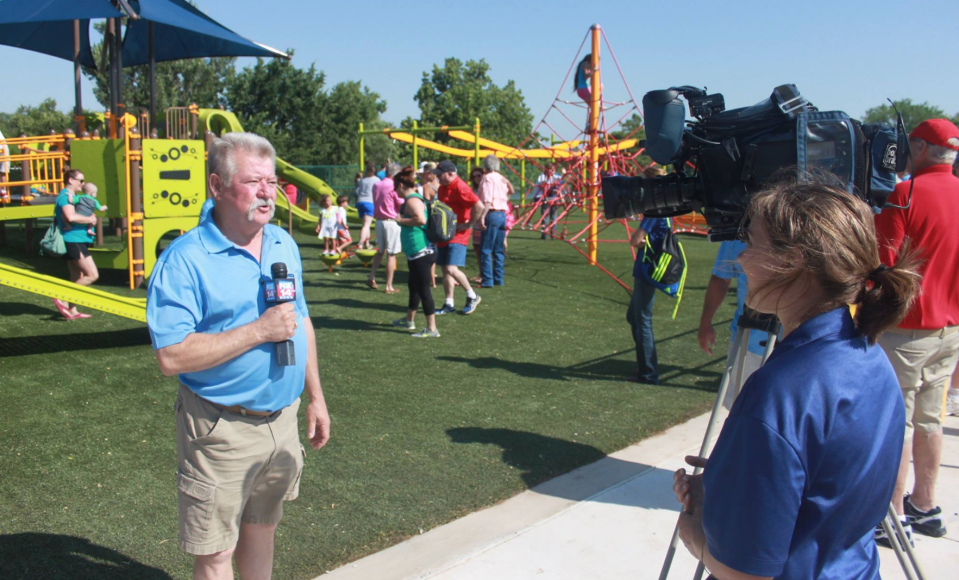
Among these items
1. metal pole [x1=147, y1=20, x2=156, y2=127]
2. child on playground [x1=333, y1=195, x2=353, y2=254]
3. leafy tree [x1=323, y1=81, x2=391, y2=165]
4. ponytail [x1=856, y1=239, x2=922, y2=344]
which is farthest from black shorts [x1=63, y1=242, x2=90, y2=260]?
leafy tree [x1=323, y1=81, x2=391, y2=165]

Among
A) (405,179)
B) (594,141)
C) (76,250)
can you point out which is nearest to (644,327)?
(405,179)

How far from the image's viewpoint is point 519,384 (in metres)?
6.11

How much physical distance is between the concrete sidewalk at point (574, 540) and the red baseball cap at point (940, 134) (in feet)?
6.24

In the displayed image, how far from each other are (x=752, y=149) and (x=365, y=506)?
8.09 ft

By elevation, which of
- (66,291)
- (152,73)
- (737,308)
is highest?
(152,73)

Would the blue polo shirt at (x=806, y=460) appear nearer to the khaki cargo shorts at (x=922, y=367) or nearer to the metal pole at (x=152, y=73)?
the khaki cargo shorts at (x=922, y=367)

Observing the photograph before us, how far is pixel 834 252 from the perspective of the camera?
1.42 metres

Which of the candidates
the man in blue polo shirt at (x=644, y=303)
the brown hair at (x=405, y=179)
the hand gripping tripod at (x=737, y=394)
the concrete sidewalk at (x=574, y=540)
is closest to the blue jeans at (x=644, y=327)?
the man in blue polo shirt at (x=644, y=303)

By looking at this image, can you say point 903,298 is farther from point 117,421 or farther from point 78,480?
point 117,421

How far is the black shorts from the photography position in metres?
8.77

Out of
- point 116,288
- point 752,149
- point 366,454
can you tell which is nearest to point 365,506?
point 366,454

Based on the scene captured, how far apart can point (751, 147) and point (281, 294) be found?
1.63 meters

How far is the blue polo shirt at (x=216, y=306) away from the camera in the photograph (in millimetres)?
2250

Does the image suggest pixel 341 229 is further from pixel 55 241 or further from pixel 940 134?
pixel 940 134
